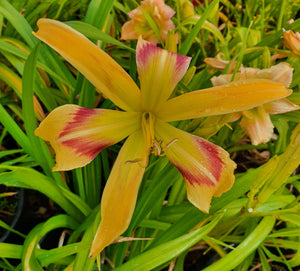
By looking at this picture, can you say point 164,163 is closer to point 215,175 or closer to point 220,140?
point 220,140

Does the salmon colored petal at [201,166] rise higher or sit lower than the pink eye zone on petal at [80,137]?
lower

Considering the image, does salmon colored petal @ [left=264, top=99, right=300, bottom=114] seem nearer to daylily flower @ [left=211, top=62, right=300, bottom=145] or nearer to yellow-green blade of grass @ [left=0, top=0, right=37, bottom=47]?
daylily flower @ [left=211, top=62, right=300, bottom=145]

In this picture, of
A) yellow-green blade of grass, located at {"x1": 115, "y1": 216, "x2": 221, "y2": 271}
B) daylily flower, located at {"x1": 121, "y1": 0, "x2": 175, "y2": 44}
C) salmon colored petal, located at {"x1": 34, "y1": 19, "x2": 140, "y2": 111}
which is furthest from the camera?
daylily flower, located at {"x1": 121, "y1": 0, "x2": 175, "y2": 44}

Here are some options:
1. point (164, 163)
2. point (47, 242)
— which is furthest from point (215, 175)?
point (47, 242)

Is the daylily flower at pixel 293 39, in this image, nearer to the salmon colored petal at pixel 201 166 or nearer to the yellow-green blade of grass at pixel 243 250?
the salmon colored petal at pixel 201 166

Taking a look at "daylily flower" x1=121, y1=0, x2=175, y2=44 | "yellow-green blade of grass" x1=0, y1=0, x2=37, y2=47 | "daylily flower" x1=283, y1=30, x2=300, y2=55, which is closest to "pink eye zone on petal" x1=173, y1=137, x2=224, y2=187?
"daylily flower" x1=283, y1=30, x2=300, y2=55

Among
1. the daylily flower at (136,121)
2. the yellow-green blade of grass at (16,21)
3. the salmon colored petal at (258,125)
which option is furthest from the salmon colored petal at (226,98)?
the yellow-green blade of grass at (16,21)

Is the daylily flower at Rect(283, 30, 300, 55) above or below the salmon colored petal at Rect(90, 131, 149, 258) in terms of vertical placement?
above

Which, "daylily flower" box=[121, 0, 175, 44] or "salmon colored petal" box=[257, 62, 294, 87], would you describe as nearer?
"salmon colored petal" box=[257, 62, 294, 87]

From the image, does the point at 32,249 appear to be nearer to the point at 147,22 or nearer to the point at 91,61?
the point at 91,61
